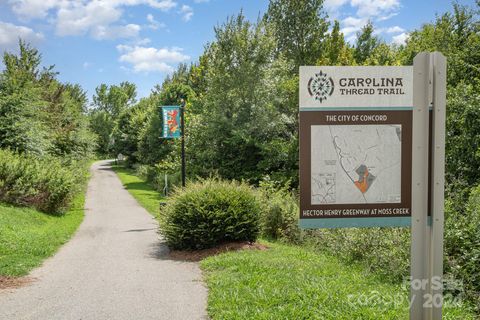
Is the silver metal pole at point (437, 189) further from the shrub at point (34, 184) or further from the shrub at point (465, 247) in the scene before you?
the shrub at point (34, 184)

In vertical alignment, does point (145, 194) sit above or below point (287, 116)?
below

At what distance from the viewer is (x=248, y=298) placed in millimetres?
6176

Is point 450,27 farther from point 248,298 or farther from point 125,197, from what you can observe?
point 125,197

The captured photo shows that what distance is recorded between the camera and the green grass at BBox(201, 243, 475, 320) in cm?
530

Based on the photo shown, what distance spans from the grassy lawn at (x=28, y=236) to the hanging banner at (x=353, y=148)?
302 inches

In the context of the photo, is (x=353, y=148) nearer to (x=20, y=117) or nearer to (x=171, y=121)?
(x=171, y=121)

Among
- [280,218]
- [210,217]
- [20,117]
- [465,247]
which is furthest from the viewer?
[20,117]

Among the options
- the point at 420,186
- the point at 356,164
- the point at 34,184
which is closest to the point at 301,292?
the point at 356,164

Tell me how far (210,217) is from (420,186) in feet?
25.8

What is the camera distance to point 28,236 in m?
13.3

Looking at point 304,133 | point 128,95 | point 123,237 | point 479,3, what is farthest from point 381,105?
point 128,95

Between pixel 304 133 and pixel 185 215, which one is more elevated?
pixel 304 133

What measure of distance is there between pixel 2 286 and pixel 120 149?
54.1 m

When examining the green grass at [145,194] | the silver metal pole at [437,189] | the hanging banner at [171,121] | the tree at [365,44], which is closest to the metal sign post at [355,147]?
the silver metal pole at [437,189]
